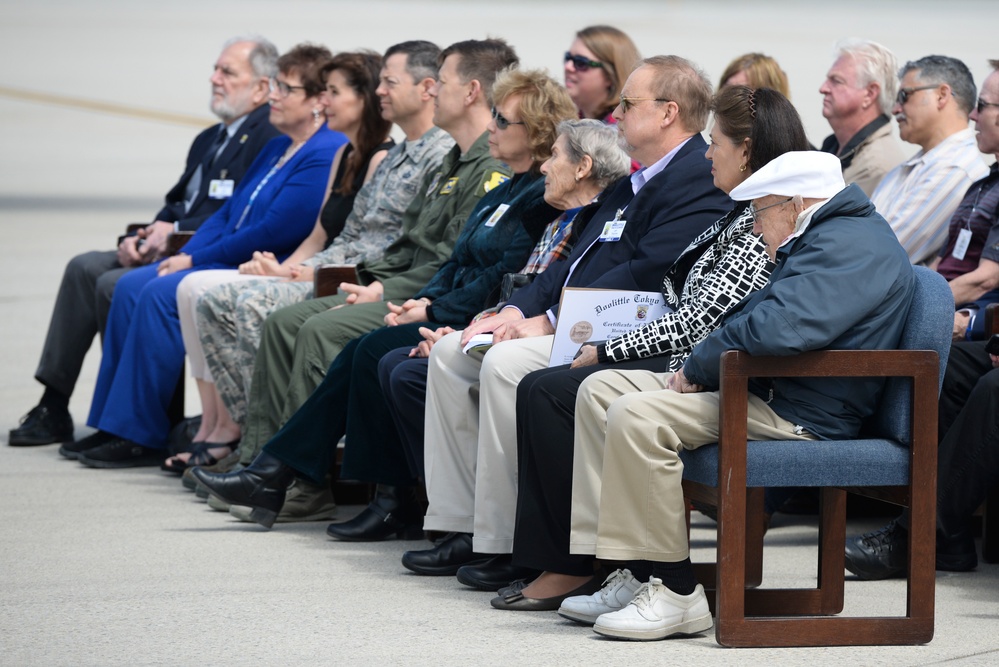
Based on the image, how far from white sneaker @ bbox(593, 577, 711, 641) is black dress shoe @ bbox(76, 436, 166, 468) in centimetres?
331

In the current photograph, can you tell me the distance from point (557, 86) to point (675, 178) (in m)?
0.83

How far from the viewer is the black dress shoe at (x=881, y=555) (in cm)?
407

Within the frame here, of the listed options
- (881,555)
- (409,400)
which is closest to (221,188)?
(409,400)

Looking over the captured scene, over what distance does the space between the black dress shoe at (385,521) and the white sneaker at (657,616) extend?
1489 mm

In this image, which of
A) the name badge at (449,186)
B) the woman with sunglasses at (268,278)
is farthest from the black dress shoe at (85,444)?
the name badge at (449,186)

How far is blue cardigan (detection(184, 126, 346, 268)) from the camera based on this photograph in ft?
20.4

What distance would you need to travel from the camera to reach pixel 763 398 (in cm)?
337

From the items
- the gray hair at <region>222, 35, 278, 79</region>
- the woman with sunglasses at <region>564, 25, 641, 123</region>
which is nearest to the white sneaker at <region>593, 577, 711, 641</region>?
the woman with sunglasses at <region>564, 25, 641, 123</region>

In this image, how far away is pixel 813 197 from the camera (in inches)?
132

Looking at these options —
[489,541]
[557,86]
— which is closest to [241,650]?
[489,541]

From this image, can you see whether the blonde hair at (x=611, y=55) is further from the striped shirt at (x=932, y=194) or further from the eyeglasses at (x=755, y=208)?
the eyeglasses at (x=755, y=208)

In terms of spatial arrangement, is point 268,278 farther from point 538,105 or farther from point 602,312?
point 602,312

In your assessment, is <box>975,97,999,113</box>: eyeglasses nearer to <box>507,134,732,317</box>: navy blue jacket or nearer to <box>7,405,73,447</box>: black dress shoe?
<box>507,134,732,317</box>: navy blue jacket

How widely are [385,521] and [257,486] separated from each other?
461 mm
